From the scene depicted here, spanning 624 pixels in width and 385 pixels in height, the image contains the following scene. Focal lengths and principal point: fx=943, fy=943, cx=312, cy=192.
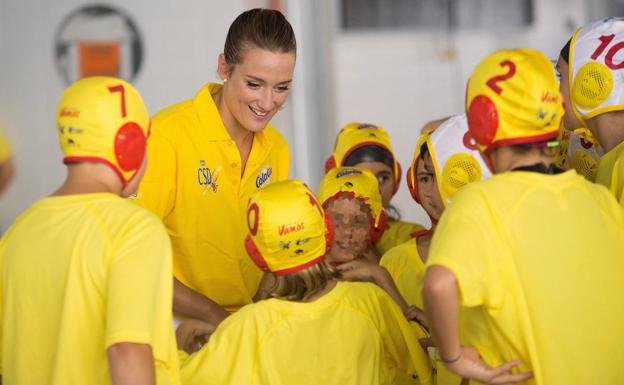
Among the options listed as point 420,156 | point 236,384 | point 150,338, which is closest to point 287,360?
point 236,384

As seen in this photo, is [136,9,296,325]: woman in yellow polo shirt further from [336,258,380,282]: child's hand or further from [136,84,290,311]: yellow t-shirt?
[336,258,380,282]: child's hand

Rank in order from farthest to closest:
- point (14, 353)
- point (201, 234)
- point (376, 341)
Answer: point (201, 234) < point (376, 341) < point (14, 353)

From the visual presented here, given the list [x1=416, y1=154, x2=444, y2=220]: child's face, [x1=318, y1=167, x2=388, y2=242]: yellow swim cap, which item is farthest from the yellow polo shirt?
[x1=318, y1=167, x2=388, y2=242]: yellow swim cap

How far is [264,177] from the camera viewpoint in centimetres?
412

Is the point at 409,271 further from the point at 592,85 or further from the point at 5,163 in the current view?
the point at 5,163

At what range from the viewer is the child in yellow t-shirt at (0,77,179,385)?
264 cm

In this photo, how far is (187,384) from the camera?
3.25m

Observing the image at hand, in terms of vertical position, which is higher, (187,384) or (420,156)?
(420,156)

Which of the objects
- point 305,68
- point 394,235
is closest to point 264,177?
point 394,235

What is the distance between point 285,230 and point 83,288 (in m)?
0.83

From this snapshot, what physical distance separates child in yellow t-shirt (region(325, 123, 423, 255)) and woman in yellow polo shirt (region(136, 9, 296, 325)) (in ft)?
4.09

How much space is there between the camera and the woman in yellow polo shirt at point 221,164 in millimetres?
3736

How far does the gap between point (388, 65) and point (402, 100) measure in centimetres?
30

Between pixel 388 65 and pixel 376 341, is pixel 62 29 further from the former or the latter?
pixel 376 341
